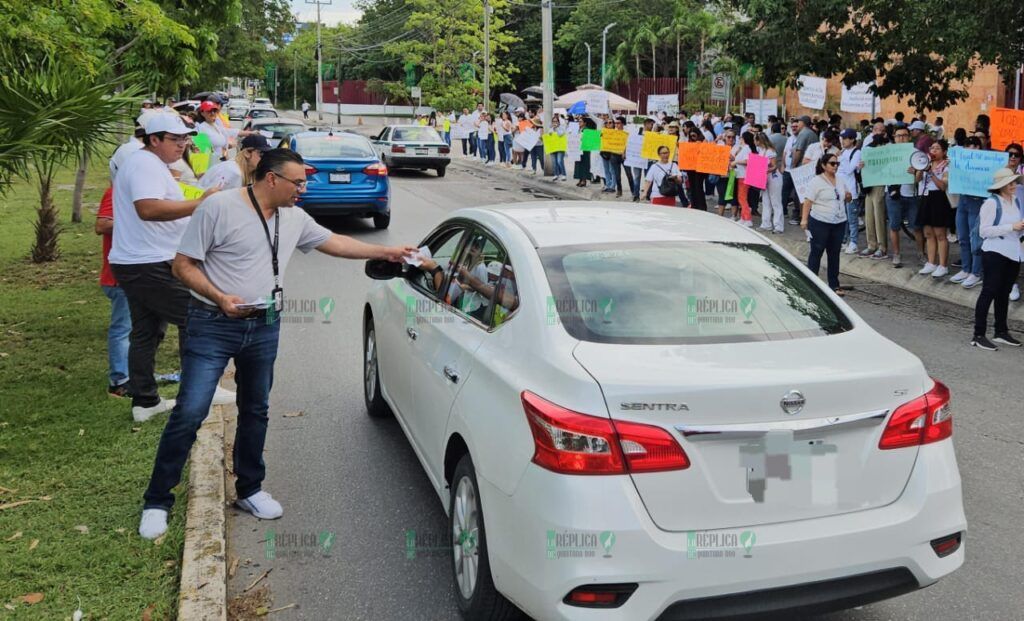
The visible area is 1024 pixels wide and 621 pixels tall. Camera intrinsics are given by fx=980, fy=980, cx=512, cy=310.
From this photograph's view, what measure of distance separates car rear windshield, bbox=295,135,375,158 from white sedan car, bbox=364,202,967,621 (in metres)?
12.2

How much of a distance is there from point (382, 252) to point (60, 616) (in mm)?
2232

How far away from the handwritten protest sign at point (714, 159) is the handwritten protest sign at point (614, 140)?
4.43 m

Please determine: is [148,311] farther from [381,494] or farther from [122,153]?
[381,494]

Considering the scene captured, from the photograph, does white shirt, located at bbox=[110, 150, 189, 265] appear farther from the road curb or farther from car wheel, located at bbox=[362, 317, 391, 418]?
car wheel, located at bbox=[362, 317, 391, 418]

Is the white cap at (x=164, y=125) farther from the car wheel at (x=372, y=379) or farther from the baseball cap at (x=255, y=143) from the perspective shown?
the car wheel at (x=372, y=379)

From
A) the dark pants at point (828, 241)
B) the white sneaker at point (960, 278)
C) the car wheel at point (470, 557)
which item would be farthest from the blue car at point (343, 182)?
the car wheel at point (470, 557)

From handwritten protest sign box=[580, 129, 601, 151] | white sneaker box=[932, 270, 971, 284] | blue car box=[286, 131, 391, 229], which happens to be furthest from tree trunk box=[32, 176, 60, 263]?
handwritten protest sign box=[580, 129, 601, 151]

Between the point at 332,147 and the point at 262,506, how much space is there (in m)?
11.7

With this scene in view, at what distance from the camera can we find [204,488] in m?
5.02

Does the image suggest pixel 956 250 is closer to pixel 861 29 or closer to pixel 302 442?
pixel 861 29

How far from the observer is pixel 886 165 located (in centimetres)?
1290

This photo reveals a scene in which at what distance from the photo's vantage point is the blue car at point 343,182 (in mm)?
15367

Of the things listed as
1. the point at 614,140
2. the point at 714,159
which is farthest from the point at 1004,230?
the point at 614,140

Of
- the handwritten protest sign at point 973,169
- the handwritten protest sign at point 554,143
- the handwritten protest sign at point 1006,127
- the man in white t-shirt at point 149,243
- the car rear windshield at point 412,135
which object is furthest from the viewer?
the car rear windshield at point 412,135
